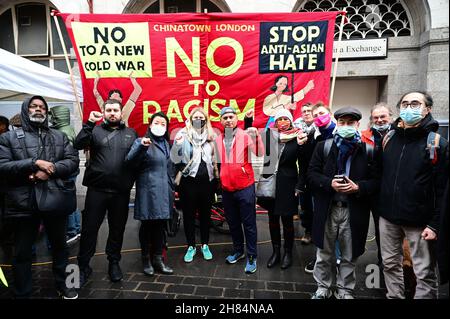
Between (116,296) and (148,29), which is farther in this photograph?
(148,29)

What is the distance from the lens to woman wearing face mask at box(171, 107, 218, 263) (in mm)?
4012

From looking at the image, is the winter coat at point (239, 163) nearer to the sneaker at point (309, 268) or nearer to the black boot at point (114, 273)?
the sneaker at point (309, 268)

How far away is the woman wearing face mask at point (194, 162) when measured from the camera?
4.01m

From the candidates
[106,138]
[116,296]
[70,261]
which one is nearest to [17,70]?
[106,138]

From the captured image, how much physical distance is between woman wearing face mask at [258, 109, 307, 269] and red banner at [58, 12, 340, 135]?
84cm

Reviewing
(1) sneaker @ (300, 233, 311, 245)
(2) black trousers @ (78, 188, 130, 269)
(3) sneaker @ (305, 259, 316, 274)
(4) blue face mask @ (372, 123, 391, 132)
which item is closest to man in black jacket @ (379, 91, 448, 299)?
(4) blue face mask @ (372, 123, 391, 132)

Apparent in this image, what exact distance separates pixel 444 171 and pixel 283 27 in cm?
300

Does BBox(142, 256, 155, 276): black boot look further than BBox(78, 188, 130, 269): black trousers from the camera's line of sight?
Yes

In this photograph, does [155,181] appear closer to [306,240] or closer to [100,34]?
[100,34]

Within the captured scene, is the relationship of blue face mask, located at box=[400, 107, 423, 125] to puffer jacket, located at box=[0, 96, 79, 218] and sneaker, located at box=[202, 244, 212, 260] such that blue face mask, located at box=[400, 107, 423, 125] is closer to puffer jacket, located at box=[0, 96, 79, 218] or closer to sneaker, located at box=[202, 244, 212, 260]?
sneaker, located at box=[202, 244, 212, 260]

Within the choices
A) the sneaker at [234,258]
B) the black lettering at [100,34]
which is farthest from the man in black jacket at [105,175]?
the black lettering at [100,34]

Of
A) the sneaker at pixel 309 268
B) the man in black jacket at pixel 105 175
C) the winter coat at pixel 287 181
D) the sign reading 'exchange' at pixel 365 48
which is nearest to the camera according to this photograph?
the man in black jacket at pixel 105 175
